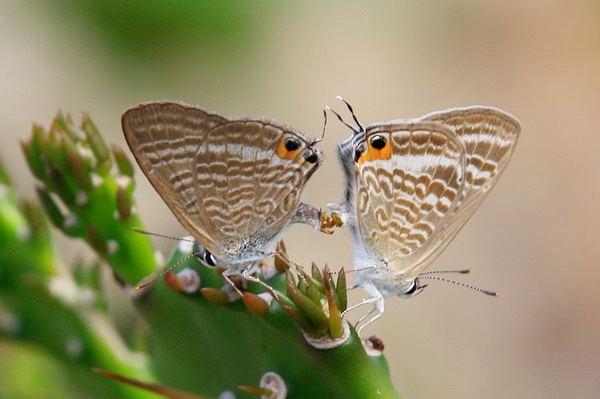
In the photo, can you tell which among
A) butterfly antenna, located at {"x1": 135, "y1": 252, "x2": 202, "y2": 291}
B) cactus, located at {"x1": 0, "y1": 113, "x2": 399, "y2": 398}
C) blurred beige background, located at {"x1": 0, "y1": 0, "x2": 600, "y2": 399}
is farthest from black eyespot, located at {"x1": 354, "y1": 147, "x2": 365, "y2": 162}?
blurred beige background, located at {"x1": 0, "y1": 0, "x2": 600, "y2": 399}

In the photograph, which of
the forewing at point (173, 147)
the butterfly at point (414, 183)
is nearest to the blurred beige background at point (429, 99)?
the butterfly at point (414, 183)

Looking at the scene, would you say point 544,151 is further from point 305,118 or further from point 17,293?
point 17,293

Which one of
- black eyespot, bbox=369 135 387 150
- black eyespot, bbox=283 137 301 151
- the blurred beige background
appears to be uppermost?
black eyespot, bbox=369 135 387 150

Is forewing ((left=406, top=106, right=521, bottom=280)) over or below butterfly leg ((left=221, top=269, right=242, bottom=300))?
over

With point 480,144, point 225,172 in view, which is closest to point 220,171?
point 225,172

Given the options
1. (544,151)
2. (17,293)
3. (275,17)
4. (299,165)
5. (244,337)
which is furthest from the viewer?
(275,17)

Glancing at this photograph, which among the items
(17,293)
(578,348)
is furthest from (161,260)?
(578,348)

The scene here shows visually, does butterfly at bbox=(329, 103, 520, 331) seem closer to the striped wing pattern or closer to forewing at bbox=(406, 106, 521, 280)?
forewing at bbox=(406, 106, 521, 280)
